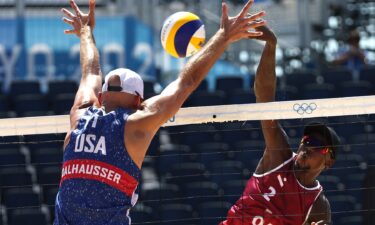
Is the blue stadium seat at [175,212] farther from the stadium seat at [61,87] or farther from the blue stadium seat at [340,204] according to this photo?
the stadium seat at [61,87]

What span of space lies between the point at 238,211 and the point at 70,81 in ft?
24.8

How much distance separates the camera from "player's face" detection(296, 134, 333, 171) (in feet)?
22.7

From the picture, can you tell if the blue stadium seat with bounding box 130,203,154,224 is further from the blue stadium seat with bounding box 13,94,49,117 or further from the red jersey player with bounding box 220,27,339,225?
the red jersey player with bounding box 220,27,339,225

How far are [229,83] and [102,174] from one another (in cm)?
962

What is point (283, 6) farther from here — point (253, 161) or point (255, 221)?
point (255, 221)

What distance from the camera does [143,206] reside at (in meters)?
12.1

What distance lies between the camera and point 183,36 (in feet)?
23.5

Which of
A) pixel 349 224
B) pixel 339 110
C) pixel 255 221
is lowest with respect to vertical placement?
pixel 349 224

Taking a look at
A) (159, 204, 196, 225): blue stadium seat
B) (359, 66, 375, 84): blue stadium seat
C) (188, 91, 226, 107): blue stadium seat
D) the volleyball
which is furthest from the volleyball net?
the volleyball

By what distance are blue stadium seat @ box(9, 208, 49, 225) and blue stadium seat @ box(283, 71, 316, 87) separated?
182 inches

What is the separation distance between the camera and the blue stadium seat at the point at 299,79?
14.9m

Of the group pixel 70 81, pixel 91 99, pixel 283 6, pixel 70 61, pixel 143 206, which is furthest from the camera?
pixel 283 6

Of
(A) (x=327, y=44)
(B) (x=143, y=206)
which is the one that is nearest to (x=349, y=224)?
(B) (x=143, y=206)

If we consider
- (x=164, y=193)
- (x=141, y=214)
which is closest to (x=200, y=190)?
(x=164, y=193)
